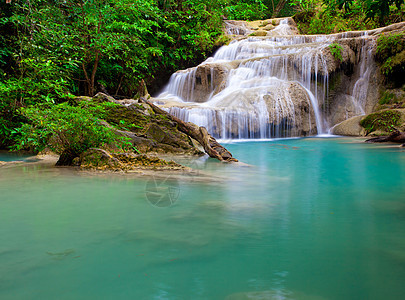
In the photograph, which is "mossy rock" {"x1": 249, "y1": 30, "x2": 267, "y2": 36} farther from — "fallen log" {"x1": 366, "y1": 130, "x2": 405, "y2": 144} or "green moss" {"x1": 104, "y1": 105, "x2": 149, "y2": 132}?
"green moss" {"x1": 104, "y1": 105, "x2": 149, "y2": 132}

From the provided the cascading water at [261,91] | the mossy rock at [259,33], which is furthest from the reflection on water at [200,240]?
the mossy rock at [259,33]

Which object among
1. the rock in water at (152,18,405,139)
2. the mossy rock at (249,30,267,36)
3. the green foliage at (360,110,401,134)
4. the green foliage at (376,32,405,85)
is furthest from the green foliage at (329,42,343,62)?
the mossy rock at (249,30,267,36)

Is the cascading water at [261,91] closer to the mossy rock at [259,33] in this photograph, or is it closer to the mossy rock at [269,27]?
the mossy rock at [259,33]

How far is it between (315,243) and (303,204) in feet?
3.41

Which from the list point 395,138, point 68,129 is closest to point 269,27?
point 395,138

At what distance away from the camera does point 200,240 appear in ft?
7.29

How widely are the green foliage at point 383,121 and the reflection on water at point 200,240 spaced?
25.1 feet

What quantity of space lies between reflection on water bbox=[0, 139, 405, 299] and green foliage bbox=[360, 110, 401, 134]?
25.1 feet

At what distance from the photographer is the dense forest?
4.71 meters

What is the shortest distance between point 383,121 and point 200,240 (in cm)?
1064

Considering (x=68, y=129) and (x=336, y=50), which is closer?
(x=68, y=129)

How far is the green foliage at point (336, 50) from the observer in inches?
526

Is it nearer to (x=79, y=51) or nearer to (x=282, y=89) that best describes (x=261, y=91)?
(x=282, y=89)

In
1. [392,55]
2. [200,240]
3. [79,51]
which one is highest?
[392,55]
